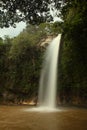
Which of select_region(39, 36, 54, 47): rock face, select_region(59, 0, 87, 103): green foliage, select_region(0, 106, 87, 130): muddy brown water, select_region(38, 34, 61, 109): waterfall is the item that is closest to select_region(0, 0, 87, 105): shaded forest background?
select_region(59, 0, 87, 103): green foliage

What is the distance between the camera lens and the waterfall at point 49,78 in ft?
78.6

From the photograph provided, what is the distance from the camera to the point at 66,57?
23594mm

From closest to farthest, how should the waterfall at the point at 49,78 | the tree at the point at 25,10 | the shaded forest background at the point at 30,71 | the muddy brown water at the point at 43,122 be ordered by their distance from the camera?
1. the tree at the point at 25,10
2. the muddy brown water at the point at 43,122
3. the waterfall at the point at 49,78
4. the shaded forest background at the point at 30,71

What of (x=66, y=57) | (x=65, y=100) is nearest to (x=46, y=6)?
(x=66, y=57)

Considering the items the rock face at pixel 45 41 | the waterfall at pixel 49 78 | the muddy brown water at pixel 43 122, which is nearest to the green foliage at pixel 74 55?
the waterfall at pixel 49 78

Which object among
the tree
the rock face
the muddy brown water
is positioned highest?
the rock face

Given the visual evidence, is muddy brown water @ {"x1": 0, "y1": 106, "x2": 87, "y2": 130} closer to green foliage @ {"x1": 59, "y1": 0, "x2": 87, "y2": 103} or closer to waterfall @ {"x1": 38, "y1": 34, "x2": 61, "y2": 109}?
green foliage @ {"x1": 59, "y1": 0, "x2": 87, "y2": 103}

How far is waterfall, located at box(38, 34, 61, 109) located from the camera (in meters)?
24.0

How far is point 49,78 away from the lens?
82.6 feet

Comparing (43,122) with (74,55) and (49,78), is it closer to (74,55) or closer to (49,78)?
(74,55)

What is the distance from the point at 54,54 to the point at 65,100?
4.48m

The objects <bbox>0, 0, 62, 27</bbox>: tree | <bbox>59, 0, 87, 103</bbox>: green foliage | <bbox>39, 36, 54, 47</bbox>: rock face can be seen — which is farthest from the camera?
<bbox>39, 36, 54, 47</bbox>: rock face

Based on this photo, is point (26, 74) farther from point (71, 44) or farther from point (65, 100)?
point (71, 44)

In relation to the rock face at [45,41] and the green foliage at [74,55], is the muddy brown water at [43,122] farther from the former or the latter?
the rock face at [45,41]
